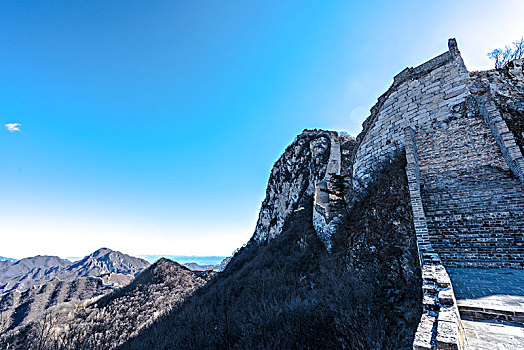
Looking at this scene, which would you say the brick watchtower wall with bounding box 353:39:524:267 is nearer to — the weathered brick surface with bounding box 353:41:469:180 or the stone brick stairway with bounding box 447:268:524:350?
the weathered brick surface with bounding box 353:41:469:180

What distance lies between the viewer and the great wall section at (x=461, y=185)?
3326mm

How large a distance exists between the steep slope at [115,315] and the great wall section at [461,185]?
3237 centimetres

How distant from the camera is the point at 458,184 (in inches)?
344

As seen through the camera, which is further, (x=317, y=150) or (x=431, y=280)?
(x=317, y=150)

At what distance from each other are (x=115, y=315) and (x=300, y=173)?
37.2 m

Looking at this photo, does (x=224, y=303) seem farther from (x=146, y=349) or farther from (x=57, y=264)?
(x=57, y=264)

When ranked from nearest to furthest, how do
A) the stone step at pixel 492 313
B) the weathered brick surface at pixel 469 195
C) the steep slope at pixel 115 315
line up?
1. the stone step at pixel 492 313
2. the weathered brick surface at pixel 469 195
3. the steep slope at pixel 115 315

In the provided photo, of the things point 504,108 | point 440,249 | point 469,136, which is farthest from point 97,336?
point 504,108

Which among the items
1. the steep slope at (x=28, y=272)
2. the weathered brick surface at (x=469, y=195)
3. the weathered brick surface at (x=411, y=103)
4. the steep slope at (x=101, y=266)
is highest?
the weathered brick surface at (x=411, y=103)

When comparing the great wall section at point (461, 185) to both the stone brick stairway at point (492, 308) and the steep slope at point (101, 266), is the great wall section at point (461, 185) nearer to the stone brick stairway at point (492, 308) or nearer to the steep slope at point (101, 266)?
the stone brick stairway at point (492, 308)

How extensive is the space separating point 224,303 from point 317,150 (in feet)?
71.5

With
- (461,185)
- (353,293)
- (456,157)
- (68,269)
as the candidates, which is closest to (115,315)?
(353,293)

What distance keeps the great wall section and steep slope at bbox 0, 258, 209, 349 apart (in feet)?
106

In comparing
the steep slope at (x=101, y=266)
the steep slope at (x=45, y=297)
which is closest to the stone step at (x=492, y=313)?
the steep slope at (x=45, y=297)
